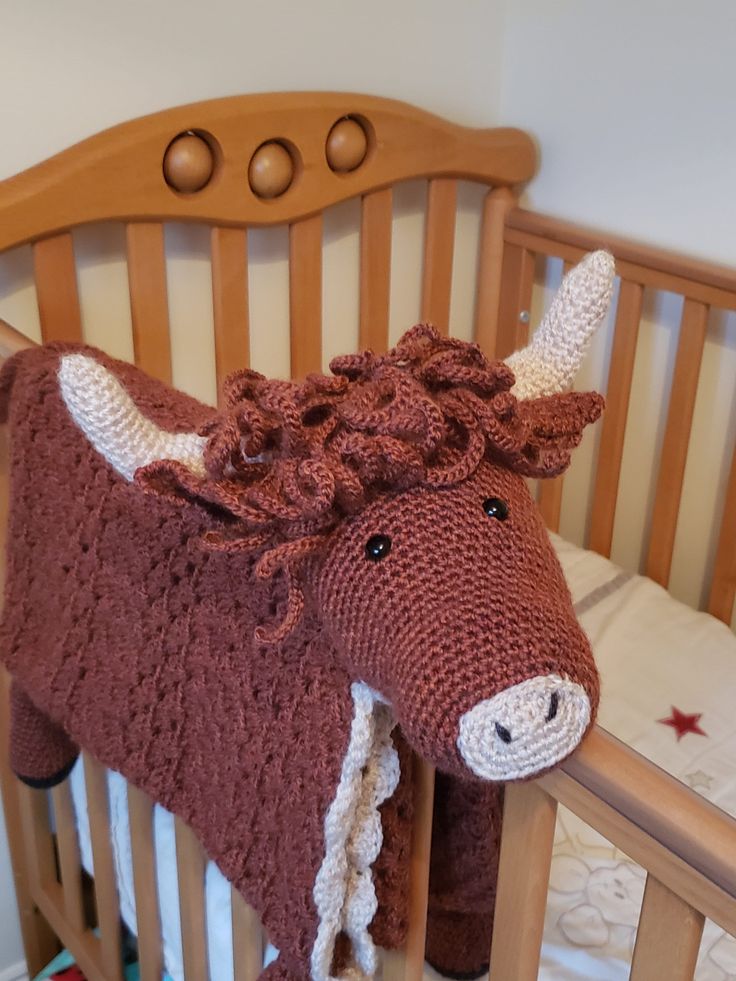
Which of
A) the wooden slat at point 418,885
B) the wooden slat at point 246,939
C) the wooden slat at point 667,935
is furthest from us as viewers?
the wooden slat at point 246,939

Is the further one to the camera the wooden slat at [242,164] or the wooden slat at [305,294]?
the wooden slat at [305,294]

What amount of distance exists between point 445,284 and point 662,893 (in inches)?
42.3

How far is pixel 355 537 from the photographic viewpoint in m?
0.58

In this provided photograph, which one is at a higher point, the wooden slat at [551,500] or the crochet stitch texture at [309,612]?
the crochet stitch texture at [309,612]

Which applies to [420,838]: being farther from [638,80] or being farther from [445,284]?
[638,80]

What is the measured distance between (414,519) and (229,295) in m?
0.73

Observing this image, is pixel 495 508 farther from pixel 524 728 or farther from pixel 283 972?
pixel 283 972

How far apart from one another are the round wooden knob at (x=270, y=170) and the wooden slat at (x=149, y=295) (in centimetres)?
13

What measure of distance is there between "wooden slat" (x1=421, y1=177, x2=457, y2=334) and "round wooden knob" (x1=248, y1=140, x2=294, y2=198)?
26 cm

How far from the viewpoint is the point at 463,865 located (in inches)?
29.0

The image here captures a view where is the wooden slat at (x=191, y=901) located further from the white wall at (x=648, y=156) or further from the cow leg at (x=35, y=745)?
the white wall at (x=648, y=156)

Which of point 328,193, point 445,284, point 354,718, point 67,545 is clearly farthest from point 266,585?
point 445,284

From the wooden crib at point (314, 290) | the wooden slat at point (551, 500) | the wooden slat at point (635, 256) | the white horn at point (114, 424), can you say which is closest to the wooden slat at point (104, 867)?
the wooden crib at point (314, 290)

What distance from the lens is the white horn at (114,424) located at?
61cm
